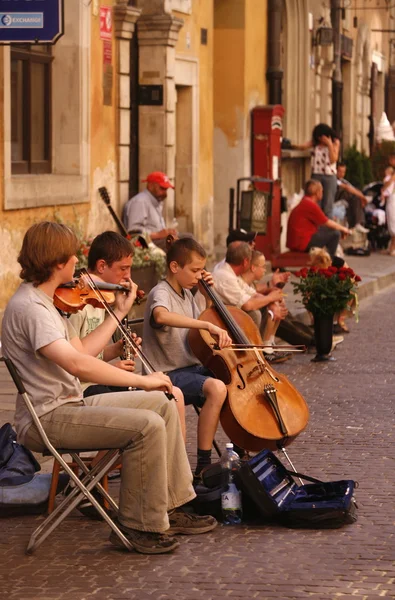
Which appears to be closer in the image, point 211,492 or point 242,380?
point 211,492

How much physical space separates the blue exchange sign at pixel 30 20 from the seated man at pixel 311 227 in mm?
6909

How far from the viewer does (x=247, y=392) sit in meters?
7.53

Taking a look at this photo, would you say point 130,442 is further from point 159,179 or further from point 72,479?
point 159,179

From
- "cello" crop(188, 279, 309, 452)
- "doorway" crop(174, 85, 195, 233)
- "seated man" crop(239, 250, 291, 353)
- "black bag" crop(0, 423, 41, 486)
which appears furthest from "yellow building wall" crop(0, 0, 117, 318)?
"black bag" crop(0, 423, 41, 486)

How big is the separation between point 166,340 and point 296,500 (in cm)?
132

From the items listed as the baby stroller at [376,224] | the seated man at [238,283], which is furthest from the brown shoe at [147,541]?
the baby stroller at [376,224]

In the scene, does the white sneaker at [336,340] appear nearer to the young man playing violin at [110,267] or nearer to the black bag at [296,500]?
the young man playing violin at [110,267]

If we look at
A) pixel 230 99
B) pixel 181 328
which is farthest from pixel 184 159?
pixel 181 328

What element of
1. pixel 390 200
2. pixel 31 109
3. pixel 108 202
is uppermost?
pixel 31 109

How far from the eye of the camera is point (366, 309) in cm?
1692

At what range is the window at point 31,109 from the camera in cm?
1413

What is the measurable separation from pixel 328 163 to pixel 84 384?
1537 centimetres

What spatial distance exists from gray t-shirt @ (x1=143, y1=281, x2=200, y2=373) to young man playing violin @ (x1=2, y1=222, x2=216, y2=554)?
134cm

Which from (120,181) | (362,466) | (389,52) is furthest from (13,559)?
A: (389,52)
